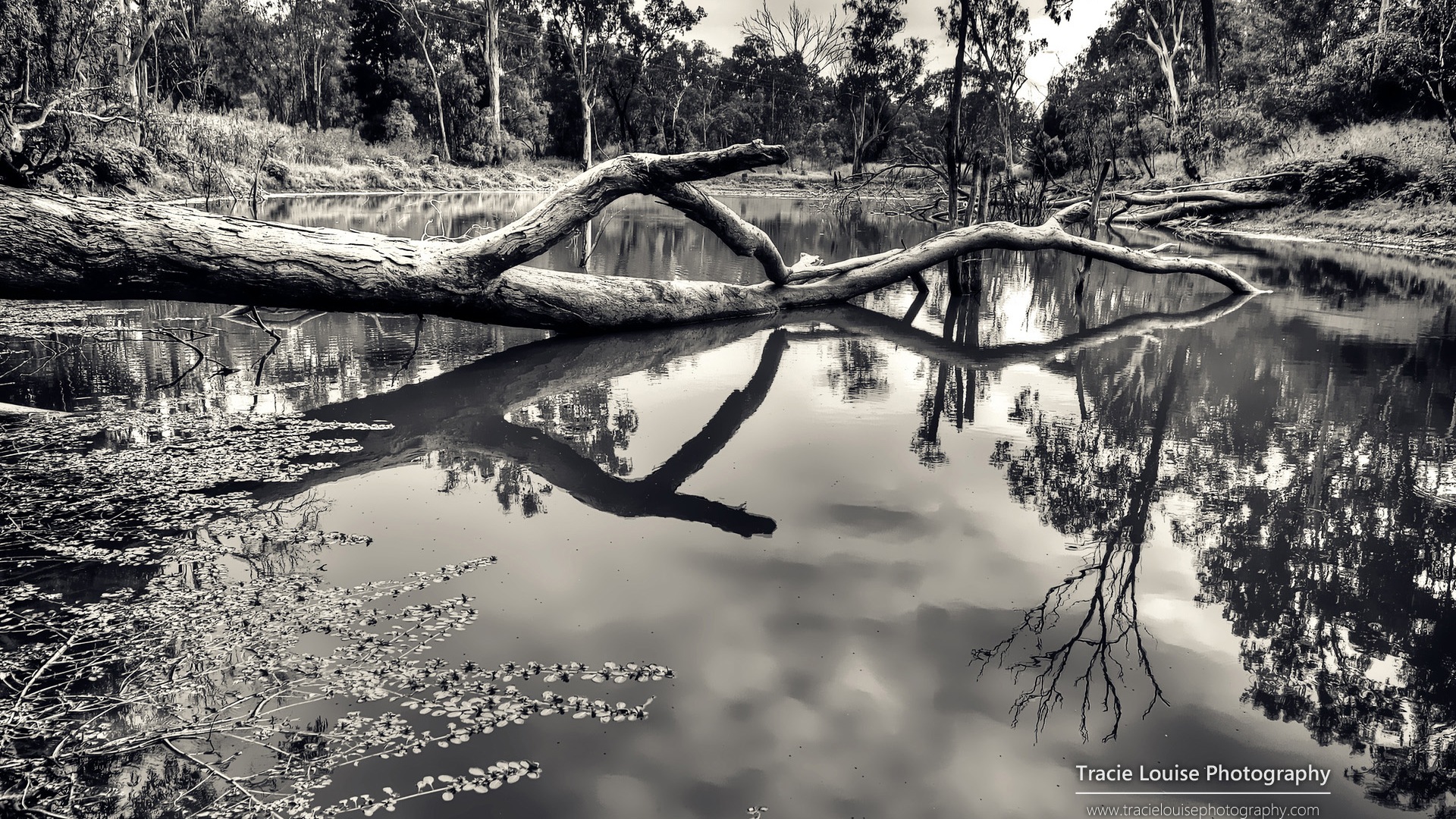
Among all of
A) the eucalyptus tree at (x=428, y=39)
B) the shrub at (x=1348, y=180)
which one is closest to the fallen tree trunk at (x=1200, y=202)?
the shrub at (x=1348, y=180)

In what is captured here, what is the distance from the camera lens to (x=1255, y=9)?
114 ft

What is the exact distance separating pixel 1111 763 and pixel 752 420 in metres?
3.72

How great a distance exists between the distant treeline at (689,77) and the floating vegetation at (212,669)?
36.8ft

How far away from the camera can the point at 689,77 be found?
169 feet

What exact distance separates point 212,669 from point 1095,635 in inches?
120

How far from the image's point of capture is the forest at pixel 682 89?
690 inches

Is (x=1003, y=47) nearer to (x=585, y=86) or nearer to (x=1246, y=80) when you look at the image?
(x=1246, y=80)

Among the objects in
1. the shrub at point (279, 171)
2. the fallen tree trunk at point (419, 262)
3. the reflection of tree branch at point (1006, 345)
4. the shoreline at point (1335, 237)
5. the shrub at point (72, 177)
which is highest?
the shrub at point (279, 171)

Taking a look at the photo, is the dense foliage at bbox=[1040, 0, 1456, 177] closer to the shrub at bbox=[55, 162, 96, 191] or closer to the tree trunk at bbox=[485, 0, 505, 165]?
the shrub at bbox=[55, 162, 96, 191]

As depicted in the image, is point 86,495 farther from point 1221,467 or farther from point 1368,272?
point 1368,272

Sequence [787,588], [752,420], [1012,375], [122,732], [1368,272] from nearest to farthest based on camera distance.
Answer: [122,732] → [787,588] → [752,420] → [1012,375] → [1368,272]

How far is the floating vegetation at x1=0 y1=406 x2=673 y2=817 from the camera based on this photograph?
246cm

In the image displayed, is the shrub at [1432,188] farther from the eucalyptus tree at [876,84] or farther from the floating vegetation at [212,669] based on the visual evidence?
the eucalyptus tree at [876,84]

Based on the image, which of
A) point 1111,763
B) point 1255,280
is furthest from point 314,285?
point 1255,280
